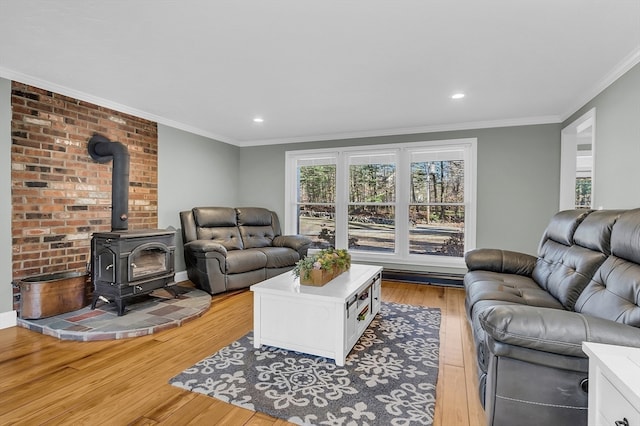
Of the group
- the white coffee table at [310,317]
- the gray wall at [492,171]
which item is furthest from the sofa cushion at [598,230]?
the white coffee table at [310,317]

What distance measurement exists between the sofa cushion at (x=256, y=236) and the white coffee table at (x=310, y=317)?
2390 millimetres

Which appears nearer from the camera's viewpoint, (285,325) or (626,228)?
(626,228)

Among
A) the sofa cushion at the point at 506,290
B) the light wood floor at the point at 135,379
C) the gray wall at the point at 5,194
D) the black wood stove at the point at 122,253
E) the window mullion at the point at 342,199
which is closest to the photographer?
the light wood floor at the point at 135,379

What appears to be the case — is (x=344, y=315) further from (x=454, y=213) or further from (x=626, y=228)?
(x=454, y=213)

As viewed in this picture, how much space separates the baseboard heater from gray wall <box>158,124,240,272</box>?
313cm

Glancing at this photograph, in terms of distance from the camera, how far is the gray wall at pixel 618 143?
2541mm

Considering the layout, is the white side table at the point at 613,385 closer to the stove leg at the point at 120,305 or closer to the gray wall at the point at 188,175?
the stove leg at the point at 120,305

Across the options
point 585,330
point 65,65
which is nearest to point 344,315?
point 585,330

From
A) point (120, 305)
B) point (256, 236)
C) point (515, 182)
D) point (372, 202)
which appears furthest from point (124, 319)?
point (515, 182)

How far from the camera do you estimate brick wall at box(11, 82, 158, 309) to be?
2959 millimetres

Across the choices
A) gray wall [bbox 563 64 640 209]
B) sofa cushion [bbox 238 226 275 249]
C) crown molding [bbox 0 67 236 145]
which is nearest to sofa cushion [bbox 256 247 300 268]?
sofa cushion [bbox 238 226 275 249]

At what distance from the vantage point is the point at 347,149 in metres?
5.23

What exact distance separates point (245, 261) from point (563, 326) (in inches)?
138

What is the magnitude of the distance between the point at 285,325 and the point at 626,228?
2278 millimetres
